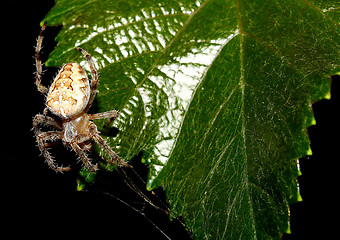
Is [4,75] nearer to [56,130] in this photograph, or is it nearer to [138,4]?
[56,130]

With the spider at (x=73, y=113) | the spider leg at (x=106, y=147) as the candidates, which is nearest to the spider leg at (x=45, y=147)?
the spider at (x=73, y=113)

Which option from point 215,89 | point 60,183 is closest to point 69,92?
point 215,89

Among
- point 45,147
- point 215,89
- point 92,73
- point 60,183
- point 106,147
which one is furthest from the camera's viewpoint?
point 60,183

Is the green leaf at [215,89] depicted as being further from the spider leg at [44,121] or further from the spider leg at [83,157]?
the spider leg at [44,121]

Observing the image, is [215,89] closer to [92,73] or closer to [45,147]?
[92,73]

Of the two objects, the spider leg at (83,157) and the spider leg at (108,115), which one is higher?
the spider leg at (108,115)

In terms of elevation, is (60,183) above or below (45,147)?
below

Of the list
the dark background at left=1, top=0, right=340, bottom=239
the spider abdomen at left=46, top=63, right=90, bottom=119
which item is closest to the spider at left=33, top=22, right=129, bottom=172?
the spider abdomen at left=46, top=63, right=90, bottom=119
